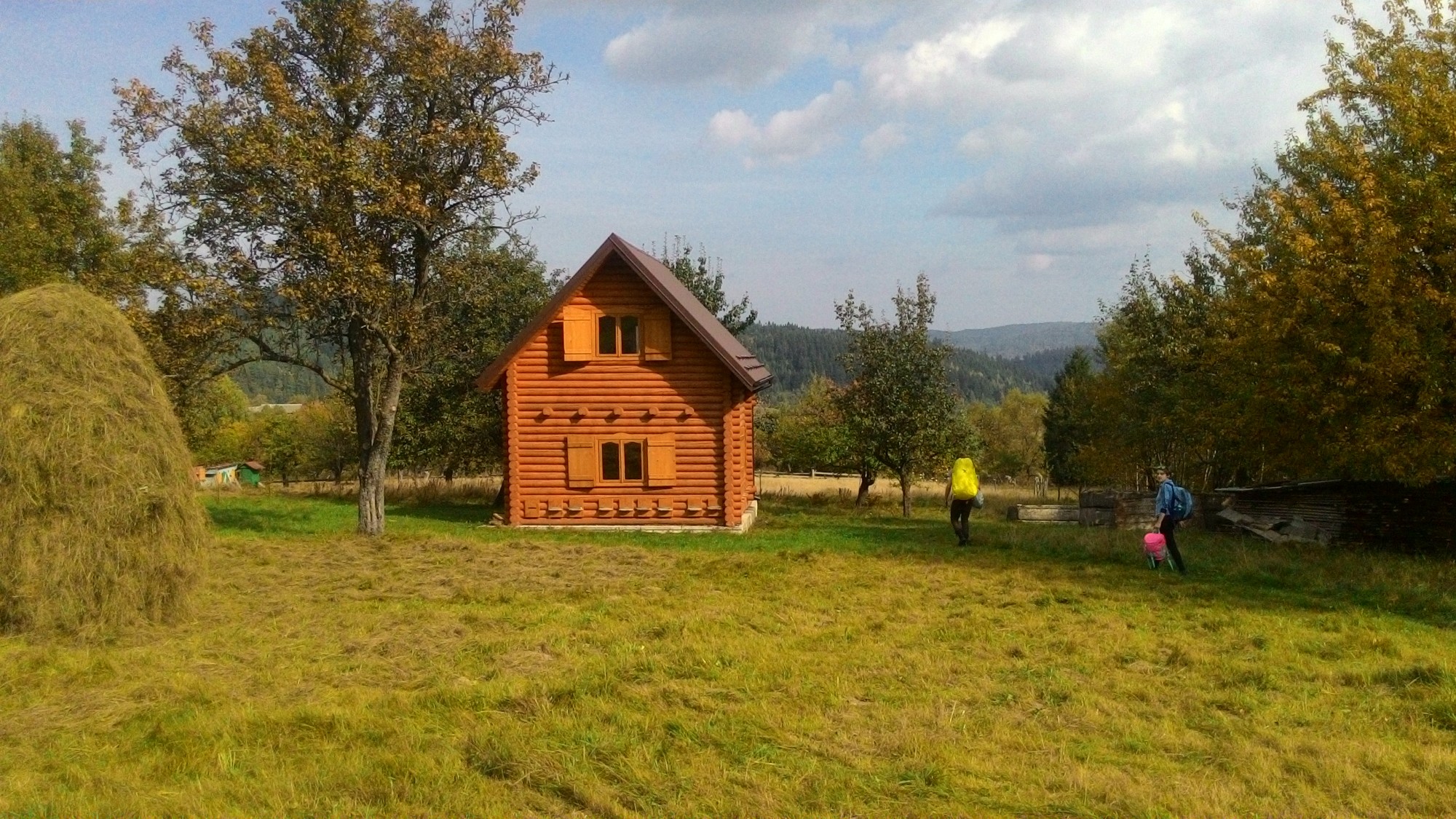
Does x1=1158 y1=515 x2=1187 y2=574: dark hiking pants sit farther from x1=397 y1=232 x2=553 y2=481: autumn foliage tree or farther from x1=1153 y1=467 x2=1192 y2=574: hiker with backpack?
x1=397 y1=232 x2=553 y2=481: autumn foliage tree

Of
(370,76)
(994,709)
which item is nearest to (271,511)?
(370,76)

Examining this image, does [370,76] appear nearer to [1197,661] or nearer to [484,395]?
[484,395]

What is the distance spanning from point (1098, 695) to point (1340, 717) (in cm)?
166

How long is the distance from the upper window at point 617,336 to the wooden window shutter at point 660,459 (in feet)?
6.72

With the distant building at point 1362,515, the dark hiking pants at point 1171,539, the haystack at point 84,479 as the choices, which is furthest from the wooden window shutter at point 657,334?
the distant building at point 1362,515

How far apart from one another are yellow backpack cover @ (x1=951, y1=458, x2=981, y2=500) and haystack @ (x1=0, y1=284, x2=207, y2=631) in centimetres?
1166

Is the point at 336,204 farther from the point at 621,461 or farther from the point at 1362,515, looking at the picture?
the point at 1362,515

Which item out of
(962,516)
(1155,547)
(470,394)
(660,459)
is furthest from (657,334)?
(1155,547)

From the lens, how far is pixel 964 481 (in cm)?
1780

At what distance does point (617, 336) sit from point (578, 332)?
89 cm

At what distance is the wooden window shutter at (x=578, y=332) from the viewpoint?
2253 centimetres

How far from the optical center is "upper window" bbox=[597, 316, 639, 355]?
22906 mm

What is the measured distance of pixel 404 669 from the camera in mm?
9133

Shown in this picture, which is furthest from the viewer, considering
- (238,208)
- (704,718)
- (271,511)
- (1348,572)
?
(271,511)
